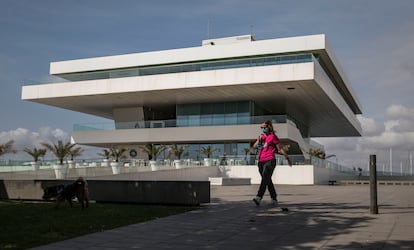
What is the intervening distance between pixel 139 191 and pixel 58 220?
3.53m

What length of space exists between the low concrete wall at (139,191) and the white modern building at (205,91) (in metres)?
23.4

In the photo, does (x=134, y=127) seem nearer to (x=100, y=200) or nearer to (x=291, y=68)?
(x=291, y=68)

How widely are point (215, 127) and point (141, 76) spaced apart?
8010 millimetres

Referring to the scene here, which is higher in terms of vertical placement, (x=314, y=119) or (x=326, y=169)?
(x=314, y=119)

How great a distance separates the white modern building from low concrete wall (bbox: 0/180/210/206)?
920 inches

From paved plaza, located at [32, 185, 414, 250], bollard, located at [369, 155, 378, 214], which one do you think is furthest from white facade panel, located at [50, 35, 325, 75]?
paved plaza, located at [32, 185, 414, 250]

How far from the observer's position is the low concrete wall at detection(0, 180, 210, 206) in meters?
11.1

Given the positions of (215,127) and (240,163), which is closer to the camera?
(240,163)

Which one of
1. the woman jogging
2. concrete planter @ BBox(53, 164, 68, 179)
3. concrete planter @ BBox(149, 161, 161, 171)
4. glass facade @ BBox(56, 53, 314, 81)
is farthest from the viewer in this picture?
glass facade @ BBox(56, 53, 314, 81)

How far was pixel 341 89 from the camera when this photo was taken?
175 feet

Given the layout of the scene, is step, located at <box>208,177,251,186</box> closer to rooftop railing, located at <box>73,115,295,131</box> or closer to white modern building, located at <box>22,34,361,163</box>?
white modern building, located at <box>22,34,361,163</box>

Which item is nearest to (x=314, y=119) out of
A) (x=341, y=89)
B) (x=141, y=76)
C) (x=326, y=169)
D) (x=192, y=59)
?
(x=341, y=89)

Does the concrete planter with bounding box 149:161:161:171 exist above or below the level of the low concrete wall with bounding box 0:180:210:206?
above

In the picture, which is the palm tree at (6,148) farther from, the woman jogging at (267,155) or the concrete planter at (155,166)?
the woman jogging at (267,155)
